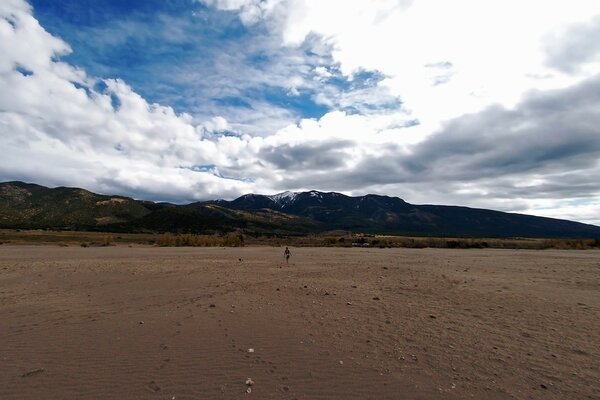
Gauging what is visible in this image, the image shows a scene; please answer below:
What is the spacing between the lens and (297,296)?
13.1 m

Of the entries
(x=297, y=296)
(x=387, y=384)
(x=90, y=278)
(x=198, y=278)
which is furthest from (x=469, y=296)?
(x=90, y=278)

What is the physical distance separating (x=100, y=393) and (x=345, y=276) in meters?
13.9

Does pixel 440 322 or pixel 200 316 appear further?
pixel 200 316

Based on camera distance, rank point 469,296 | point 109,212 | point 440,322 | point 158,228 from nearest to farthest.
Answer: point 440,322
point 469,296
point 158,228
point 109,212

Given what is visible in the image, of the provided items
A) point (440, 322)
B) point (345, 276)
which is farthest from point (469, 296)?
point (345, 276)

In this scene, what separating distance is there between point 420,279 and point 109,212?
535 ft

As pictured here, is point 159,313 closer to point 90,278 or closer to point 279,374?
point 279,374

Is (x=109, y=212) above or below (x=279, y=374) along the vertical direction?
above

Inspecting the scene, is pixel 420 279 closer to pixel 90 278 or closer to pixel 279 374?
pixel 279 374

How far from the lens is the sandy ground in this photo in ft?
19.4

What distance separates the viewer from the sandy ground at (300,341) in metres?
5.90

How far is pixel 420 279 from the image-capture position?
17.5m

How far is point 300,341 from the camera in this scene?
26.6 feet

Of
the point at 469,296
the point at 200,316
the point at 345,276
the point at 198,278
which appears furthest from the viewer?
the point at 345,276
